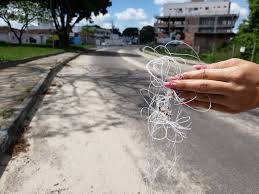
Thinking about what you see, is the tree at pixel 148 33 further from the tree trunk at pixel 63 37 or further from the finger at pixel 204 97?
the finger at pixel 204 97

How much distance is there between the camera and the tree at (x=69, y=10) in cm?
4193

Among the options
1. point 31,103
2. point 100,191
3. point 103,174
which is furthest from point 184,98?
point 31,103

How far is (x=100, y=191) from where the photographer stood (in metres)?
3.84

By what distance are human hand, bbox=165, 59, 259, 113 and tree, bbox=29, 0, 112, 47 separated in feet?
133

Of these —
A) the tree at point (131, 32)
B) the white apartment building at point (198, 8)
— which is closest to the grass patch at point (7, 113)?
the white apartment building at point (198, 8)

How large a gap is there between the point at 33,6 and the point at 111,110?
5339 centimetres

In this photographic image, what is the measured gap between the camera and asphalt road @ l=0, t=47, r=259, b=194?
3998 millimetres

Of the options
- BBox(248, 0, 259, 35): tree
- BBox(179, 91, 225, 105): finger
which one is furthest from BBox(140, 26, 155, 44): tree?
BBox(179, 91, 225, 105): finger

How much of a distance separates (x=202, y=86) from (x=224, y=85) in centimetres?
11

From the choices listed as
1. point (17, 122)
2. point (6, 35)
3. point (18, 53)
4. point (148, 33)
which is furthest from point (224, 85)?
point (148, 33)

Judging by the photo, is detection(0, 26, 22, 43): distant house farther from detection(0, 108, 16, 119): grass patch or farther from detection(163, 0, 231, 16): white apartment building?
detection(0, 108, 16, 119): grass patch

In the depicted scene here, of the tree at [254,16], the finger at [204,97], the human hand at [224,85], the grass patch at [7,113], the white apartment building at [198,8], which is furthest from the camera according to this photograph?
the white apartment building at [198,8]

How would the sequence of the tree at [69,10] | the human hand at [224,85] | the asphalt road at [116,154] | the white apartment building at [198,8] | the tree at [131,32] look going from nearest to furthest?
the human hand at [224,85], the asphalt road at [116,154], the tree at [69,10], the white apartment building at [198,8], the tree at [131,32]

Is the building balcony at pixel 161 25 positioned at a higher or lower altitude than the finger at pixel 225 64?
higher
